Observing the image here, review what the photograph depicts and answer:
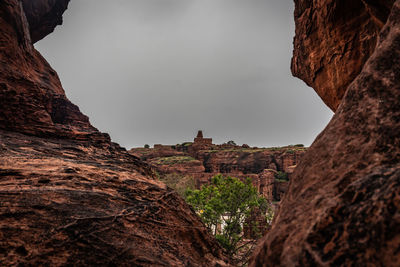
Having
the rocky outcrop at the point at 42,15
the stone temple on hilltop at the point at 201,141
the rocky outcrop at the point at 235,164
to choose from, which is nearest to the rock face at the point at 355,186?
the rocky outcrop at the point at 42,15

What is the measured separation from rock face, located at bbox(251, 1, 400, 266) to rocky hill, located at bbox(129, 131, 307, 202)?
4180 cm

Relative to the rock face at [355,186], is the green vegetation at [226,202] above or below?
below

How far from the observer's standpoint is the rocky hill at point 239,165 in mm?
44750

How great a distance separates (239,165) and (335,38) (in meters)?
47.4

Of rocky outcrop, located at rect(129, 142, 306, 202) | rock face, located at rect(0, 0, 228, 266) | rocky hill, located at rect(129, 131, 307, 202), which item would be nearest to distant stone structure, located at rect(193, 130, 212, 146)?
rocky hill, located at rect(129, 131, 307, 202)

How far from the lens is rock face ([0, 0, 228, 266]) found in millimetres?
3869

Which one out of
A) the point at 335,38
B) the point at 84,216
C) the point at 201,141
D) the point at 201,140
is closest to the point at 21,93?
the point at 84,216

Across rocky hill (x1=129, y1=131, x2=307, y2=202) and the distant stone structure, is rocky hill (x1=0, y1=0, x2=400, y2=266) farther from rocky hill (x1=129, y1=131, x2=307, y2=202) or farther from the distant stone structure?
the distant stone structure

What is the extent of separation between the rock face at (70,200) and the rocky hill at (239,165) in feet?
123

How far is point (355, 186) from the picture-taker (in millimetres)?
2258

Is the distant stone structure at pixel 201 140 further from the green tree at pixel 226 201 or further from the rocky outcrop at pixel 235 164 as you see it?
the green tree at pixel 226 201

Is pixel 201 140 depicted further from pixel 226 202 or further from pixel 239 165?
pixel 226 202

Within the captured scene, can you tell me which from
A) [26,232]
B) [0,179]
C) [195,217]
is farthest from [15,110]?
[195,217]

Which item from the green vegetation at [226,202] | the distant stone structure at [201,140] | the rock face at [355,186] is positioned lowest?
the green vegetation at [226,202]
